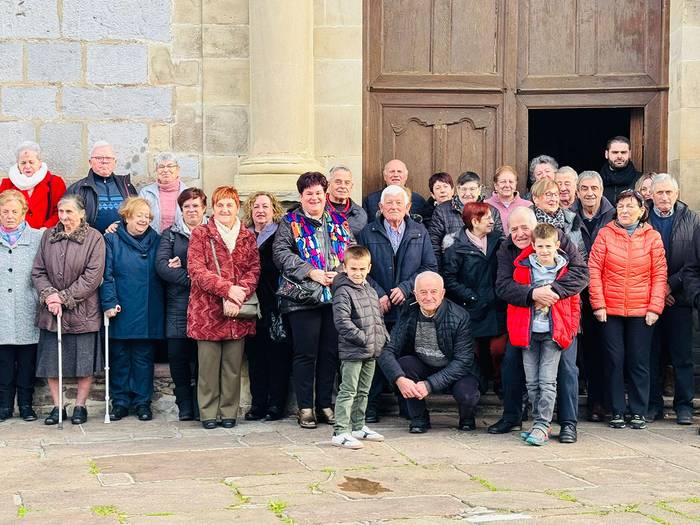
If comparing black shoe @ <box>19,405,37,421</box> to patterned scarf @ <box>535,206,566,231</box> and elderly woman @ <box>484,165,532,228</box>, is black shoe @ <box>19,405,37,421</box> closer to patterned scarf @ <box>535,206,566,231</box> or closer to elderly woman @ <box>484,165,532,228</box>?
elderly woman @ <box>484,165,532,228</box>

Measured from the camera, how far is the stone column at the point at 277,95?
9109 millimetres

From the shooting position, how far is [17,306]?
8297 millimetres

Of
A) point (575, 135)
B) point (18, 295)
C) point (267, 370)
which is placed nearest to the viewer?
point (18, 295)

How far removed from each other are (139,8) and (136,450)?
12.5ft

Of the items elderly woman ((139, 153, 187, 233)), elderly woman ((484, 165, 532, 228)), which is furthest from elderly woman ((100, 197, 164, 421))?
elderly woman ((484, 165, 532, 228))

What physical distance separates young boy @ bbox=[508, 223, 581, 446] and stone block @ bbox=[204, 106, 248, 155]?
108 inches

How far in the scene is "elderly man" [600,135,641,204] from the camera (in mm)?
9234

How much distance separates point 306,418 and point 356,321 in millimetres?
934

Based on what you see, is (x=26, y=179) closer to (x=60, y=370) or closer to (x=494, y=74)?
(x=60, y=370)

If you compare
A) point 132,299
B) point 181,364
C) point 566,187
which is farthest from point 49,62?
point 566,187

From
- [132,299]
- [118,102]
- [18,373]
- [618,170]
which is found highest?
[118,102]

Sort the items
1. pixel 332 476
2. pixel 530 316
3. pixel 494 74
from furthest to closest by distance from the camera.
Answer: pixel 494 74, pixel 530 316, pixel 332 476

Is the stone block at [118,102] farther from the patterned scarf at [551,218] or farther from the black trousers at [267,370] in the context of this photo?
the patterned scarf at [551,218]

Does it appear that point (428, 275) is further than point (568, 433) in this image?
Yes
